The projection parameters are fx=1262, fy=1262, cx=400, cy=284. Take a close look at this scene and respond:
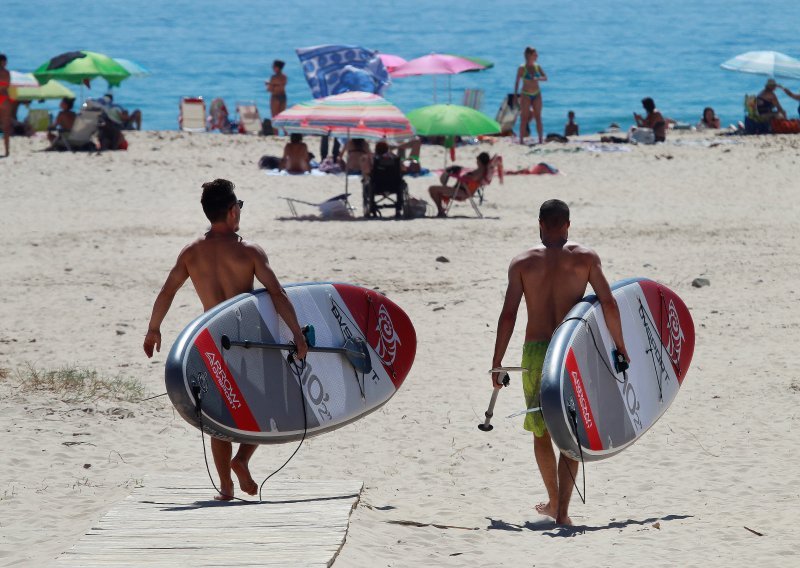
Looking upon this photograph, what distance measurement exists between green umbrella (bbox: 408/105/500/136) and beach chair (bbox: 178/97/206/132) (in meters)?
10.3

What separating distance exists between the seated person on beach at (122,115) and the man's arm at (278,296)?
1790cm

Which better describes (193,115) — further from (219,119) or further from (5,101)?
(5,101)

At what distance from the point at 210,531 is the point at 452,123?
11.0m

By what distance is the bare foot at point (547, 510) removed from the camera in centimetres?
571

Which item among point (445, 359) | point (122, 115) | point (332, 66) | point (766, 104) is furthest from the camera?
point (122, 115)

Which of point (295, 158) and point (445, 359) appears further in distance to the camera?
point (295, 158)

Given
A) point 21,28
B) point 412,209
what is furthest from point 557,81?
point 412,209

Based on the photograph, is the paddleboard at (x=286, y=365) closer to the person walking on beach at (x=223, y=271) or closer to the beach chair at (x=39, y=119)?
the person walking on beach at (x=223, y=271)

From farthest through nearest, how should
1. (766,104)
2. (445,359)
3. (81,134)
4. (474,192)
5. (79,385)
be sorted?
(766,104)
(81,134)
(474,192)
(445,359)
(79,385)

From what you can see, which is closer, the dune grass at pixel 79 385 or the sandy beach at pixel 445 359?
the sandy beach at pixel 445 359

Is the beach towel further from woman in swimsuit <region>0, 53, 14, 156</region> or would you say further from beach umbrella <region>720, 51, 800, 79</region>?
beach umbrella <region>720, 51, 800, 79</region>

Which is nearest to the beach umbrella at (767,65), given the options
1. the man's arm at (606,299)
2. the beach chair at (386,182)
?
the beach chair at (386,182)

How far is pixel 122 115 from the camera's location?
24.2 m

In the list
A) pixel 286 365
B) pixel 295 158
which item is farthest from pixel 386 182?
pixel 286 365
